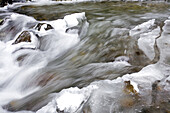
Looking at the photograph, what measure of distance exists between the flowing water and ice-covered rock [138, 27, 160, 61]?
0.07ft

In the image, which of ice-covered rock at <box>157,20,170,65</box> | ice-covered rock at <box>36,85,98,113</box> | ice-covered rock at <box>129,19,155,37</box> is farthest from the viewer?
ice-covered rock at <box>129,19,155,37</box>

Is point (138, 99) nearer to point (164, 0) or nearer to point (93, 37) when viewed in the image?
point (93, 37)

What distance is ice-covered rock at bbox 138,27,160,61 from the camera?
3305 mm

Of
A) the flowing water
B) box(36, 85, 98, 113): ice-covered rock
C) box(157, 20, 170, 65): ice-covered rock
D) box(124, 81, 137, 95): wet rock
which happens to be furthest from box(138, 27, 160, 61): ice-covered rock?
box(36, 85, 98, 113): ice-covered rock

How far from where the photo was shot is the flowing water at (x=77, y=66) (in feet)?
6.68

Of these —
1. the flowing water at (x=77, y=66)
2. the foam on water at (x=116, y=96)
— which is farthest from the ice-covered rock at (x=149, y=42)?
the foam on water at (x=116, y=96)

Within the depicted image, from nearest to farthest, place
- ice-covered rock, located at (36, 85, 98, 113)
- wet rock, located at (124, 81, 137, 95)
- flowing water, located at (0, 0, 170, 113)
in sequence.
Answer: ice-covered rock, located at (36, 85, 98, 113) → flowing water, located at (0, 0, 170, 113) → wet rock, located at (124, 81, 137, 95)

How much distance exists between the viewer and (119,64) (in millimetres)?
3107

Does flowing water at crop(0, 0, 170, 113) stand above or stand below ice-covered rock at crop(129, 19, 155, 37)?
below

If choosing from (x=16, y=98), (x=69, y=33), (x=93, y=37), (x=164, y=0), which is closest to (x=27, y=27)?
(x=69, y=33)

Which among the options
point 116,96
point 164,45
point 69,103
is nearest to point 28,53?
point 69,103

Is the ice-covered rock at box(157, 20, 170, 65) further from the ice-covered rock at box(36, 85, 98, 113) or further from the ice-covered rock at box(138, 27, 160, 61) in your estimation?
the ice-covered rock at box(36, 85, 98, 113)

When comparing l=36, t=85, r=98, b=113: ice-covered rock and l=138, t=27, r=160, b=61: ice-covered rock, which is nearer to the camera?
l=36, t=85, r=98, b=113: ice-covered rock

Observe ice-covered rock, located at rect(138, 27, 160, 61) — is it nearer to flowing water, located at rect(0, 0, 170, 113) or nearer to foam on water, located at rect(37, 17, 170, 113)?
flowing water, located at rect(0, 0, 170, 113)
